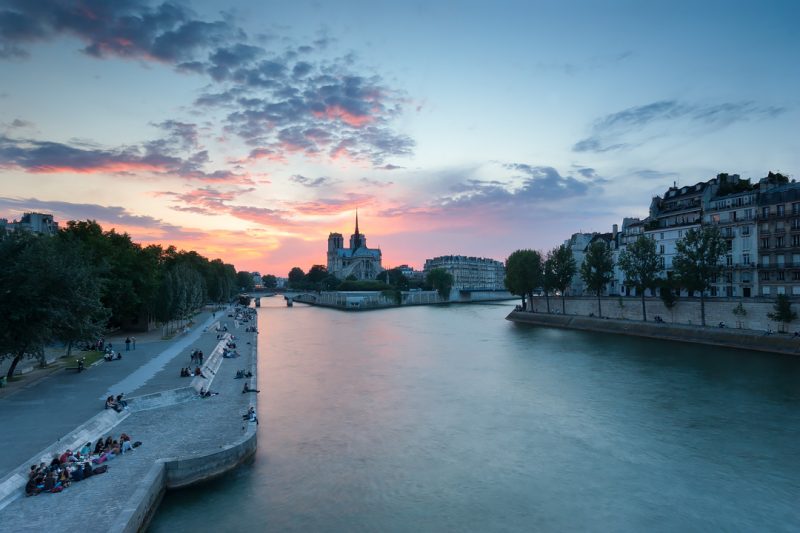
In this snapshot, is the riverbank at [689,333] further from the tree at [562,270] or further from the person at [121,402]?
the person at [121,402]

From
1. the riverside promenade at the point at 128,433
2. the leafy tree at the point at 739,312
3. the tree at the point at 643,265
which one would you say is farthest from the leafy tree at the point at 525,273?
the riverside promenade at the point at 128,433

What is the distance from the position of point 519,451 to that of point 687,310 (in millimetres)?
42205

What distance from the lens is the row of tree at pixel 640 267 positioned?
48500 mm

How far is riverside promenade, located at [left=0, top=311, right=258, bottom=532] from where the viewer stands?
1239cm

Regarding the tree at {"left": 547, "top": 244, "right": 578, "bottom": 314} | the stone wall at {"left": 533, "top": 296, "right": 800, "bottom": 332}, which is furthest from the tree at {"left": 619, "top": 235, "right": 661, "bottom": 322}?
the tree at {"left": 547, "top": 244, "right": 578, "bottom": 314}

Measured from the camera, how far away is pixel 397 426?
2325 cm

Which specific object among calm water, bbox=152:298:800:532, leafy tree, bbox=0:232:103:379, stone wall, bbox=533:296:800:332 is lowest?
calm water, bbox=152:298:800:532

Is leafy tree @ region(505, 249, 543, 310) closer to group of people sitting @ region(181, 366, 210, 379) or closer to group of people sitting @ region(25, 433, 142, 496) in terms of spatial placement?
group of people sitting @ region(181, 366, 210, 379)

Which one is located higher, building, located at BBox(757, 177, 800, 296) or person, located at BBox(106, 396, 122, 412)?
building, located at BBox(757, 177, 800, 296)

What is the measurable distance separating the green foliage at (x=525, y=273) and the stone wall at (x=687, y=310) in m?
6.61

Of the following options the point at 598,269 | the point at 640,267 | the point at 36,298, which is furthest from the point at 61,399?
the point at 598,269

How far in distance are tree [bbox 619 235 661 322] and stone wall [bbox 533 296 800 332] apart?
195 cm

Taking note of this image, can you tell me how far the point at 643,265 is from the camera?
55906 mm

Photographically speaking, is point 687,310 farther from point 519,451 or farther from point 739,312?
point 519,451
